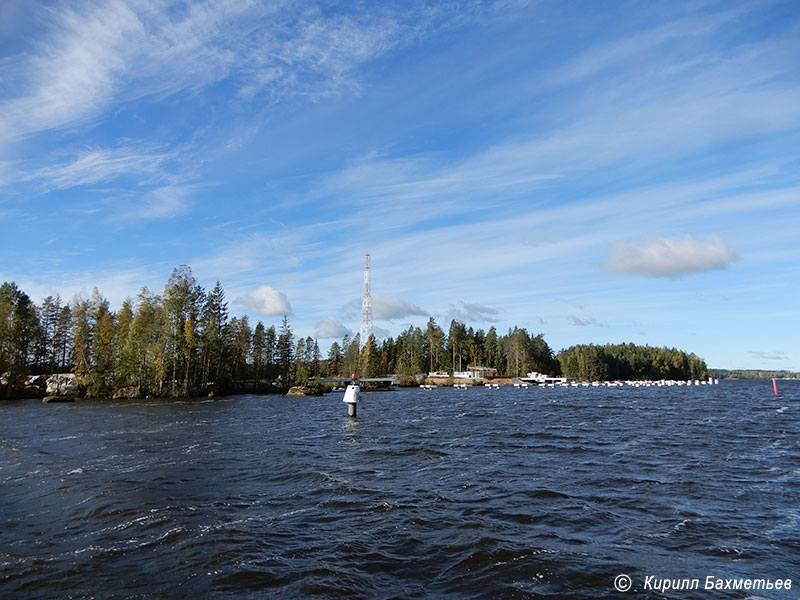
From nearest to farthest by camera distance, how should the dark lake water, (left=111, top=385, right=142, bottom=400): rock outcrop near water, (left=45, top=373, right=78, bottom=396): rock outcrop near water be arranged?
1. the dark lake water
2. (left=111, top=385, right=142, bottom=400): rock outcrop near water
3. (left=45, top=373, right=78, bottom=396): rock outcrop near water

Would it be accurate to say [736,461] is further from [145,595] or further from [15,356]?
[15,356]

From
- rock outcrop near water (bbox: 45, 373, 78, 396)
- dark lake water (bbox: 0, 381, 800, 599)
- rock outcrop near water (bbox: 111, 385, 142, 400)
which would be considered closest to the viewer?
dark lake water (bbox: 0, 381, 800, 599)

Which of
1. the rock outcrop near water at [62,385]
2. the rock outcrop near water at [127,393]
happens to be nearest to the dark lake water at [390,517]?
the rock outcrop near water at [127,393]

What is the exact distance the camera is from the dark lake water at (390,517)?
1068 cm

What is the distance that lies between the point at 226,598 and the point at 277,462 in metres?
15.2

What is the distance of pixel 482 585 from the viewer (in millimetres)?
10523

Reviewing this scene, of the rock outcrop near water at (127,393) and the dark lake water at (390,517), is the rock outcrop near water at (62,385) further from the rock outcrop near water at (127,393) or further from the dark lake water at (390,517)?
the dark lake water at (390,517)

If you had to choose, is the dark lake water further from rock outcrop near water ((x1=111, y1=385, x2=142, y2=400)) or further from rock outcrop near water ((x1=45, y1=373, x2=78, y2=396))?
rock outcrop near water ((x1=45, y1=373, x2=78, y2=396))

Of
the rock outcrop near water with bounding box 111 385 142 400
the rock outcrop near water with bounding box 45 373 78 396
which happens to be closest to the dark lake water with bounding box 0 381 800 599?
the rock outcrop near water with bounding box 111 385 142 400

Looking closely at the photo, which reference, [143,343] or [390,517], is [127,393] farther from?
[390,517]

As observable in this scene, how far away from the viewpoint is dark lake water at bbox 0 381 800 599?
10.7 meters

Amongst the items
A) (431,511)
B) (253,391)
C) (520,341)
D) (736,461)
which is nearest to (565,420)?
(736,461)

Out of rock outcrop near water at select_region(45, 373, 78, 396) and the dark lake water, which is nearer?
the dark lake water

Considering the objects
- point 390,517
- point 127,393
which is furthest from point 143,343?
point 390,517
